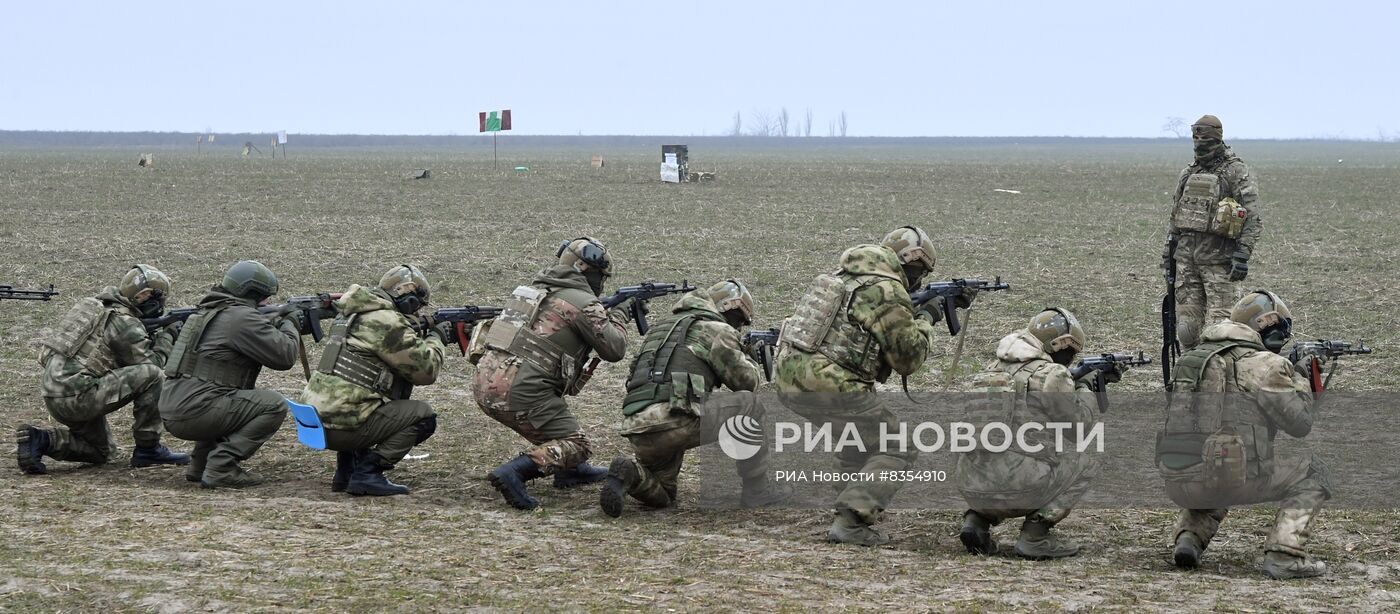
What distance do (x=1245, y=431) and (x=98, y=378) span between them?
702 cm

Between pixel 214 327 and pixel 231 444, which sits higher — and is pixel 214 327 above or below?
above

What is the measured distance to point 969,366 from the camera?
14.3m

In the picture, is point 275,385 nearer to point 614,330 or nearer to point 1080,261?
point 614,330

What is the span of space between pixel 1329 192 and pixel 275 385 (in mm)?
33579

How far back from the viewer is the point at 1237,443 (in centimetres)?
768

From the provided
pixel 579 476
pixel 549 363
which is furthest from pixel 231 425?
pixel 579 476

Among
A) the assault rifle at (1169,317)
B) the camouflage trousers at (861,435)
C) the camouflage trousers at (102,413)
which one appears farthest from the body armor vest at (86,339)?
the assault rifle at (1169,317)

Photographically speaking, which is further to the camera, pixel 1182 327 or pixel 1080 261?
pixel 1080 261

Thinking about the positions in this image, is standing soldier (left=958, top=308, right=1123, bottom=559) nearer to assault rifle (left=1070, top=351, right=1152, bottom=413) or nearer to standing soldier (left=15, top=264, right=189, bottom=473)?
assault rifle (left=1070, top=351, right=1152, bottom=413)

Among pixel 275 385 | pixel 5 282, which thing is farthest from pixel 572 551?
pixel 5 282

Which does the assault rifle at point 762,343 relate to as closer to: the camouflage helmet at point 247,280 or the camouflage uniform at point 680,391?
the camouflage uniform at point 680,391

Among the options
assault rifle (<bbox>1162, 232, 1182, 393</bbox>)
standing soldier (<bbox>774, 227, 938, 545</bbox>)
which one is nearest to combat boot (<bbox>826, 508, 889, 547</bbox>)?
standing soldier (<bbox>774, 227, 938, 545</bbox>)

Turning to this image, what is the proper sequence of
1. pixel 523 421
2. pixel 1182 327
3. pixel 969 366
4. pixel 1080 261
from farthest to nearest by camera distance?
pixel 1080 261 < pixel 969 366 < pixel 1182 327 < pixel 523 421

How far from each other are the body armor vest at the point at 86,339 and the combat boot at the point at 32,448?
457mm
